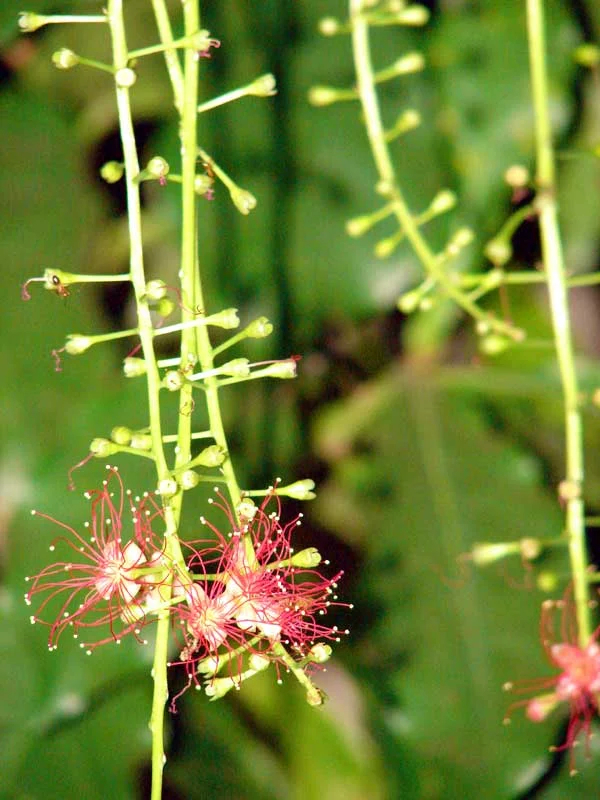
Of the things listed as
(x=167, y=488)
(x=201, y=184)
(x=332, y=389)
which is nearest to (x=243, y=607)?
(x=167, y=488)

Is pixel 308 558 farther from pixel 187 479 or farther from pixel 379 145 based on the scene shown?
pixel 379 145

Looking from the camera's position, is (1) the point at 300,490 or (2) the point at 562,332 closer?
(1) the point at 300,490

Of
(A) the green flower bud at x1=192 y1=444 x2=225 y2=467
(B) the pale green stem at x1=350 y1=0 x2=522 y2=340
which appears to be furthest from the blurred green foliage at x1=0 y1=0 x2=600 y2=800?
(A) the green flower bud at x1=192 y1=444 x2=225 y2=467

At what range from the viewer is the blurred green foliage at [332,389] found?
0.88 m

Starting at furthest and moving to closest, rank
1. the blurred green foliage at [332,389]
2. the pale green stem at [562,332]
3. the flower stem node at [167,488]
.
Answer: the blurred green foliage at [332,389] < the pale green stem at [562,332] < the flower stem node at [167,488]

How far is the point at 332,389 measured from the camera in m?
1.12

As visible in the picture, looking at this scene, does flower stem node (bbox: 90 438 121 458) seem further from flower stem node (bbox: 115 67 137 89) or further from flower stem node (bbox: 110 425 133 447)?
flower stem node (bbox: 115 67 137 89)

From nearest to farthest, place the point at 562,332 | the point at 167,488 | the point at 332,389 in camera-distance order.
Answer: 1. the point at 167,488
2. the point at 562,332
3. the point at 332,389

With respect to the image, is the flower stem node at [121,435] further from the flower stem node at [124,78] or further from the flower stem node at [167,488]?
the flower stem node at [124,78]

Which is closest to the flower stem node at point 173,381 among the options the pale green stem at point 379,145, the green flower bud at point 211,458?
the green flower bud at point 211,458

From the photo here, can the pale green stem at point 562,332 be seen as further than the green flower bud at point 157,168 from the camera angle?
Yes

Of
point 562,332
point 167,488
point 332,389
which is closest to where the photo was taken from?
point 167,488

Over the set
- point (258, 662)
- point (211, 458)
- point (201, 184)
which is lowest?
point (258, 662)

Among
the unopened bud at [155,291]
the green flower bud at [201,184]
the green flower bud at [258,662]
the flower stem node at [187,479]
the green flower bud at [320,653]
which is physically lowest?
the green flower bud at [258,662]
